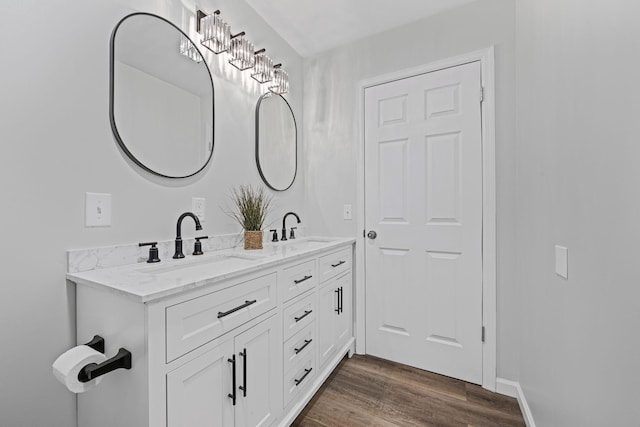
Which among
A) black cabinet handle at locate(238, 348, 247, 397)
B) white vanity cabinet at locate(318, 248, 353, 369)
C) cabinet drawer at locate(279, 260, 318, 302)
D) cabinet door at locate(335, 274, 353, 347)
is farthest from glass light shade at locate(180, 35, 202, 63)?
cabinet door at locate(335, 274, 353, 347)

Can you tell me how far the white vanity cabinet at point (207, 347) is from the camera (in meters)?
0.81

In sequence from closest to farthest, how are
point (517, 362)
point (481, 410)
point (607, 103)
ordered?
point (607, 103) → point (481, 410) → point (517, 362)

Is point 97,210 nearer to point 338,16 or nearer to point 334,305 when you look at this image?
point 334,305

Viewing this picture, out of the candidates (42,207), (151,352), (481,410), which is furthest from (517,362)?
(42,207)

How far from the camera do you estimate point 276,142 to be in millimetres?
2148

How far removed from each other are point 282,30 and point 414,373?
270 cm

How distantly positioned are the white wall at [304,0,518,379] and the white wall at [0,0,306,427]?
1.40 m

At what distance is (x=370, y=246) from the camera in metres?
2.19

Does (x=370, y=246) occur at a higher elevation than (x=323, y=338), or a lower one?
higher

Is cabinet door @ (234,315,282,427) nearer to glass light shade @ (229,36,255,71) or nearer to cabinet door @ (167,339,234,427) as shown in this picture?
cabinet door @ (167,339,234,427)

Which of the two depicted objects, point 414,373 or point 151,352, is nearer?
point 151,352

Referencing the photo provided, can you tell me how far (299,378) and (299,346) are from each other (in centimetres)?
17

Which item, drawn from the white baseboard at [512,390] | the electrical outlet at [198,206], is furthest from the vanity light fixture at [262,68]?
the white baseboard at [512,390]

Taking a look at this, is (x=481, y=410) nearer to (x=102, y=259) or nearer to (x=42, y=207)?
(x=102, y=259)
